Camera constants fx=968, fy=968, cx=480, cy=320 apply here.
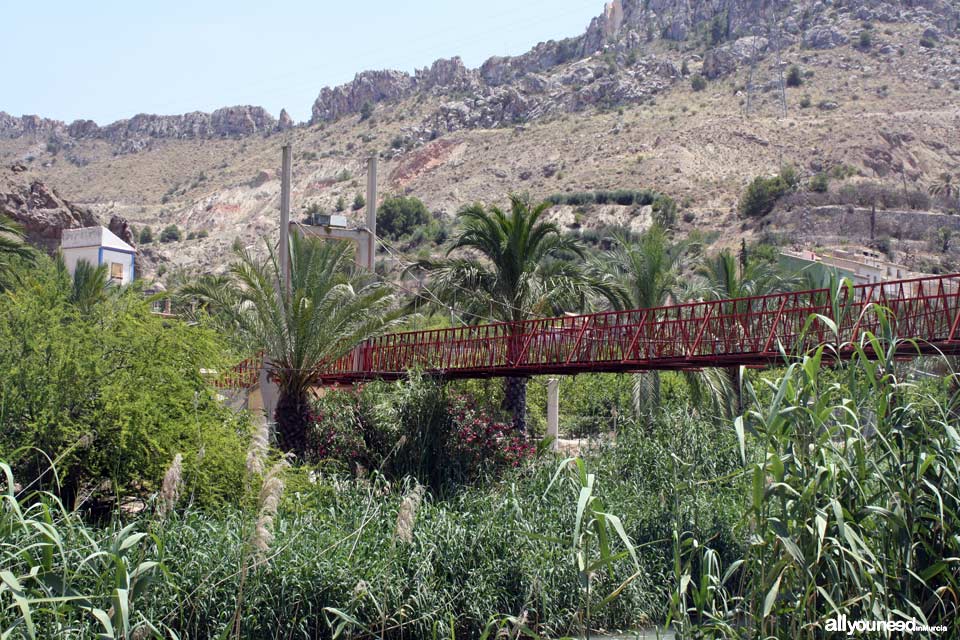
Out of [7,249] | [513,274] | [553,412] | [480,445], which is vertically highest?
[7,249]

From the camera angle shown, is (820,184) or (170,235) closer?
(820,184)

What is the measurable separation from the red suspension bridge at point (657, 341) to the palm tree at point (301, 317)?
2.28 feet

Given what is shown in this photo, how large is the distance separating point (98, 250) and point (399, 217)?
34896 mm

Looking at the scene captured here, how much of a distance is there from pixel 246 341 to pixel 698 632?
13023mm

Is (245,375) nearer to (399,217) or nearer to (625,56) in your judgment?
(399,217)

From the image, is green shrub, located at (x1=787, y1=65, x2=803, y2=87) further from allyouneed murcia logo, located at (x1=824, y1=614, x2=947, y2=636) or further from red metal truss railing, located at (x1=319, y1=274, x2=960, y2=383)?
allyouneed murcia logo, located at (x1=824, y1=614, x2=947, y2=636)

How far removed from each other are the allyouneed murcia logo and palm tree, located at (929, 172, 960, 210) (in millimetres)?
70215

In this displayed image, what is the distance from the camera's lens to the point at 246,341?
18094 millimetres

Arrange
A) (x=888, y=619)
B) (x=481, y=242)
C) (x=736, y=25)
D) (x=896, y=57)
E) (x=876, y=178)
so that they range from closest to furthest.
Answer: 1. (x=888, y=619)
2. (x=481, y=242)
3. (x=876, y=178)
4. (x=896, y=57)
5. (x=736, y=25)

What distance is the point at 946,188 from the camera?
2766 inches

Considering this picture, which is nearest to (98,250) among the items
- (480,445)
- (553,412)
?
(553,412)

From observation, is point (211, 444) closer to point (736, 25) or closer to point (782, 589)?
point (782, 589)

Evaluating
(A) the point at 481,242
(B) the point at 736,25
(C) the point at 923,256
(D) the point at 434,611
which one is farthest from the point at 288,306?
(B) the point at 736,25

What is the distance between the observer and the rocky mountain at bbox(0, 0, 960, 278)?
245ft
